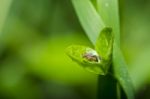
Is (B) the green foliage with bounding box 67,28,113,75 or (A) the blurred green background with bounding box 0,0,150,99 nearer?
(B) the green foliage with bounding box 67,28,113,75

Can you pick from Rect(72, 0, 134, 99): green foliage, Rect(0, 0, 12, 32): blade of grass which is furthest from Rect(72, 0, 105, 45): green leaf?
Rect(0, 0, 12, 32): blade of grass

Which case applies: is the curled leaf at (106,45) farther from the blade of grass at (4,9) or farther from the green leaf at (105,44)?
the blade of grass at (4,9)

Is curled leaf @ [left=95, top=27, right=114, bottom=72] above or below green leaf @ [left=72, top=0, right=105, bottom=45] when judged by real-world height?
below

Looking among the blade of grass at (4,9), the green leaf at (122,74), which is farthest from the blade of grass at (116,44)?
the blade of grass at (4,9)

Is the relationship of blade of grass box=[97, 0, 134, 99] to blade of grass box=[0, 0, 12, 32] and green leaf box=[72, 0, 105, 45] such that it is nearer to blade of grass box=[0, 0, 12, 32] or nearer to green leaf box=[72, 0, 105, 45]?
green leaf box=[72, 0, 105, 45]

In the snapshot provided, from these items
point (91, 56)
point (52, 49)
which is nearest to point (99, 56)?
point (91, 56)

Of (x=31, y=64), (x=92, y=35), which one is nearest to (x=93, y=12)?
(x=92, y=35)

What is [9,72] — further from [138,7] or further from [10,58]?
[138,7]
